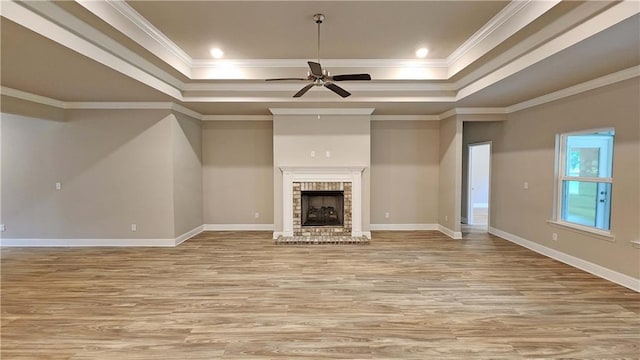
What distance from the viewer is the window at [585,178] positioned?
413cm

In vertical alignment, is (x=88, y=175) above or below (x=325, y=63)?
below

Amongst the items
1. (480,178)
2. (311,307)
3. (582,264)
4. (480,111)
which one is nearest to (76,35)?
(311,307)

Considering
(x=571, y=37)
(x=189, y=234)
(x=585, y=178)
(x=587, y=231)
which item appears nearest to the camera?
(x=571, y=37)

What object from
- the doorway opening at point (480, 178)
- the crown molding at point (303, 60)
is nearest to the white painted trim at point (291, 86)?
the crown molding at point (303, 60)

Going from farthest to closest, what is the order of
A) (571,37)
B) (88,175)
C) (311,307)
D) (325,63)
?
(88,175) → (325,63) → (311,307) → (571,37)

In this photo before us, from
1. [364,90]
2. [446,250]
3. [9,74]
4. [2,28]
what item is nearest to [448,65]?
[364,90]

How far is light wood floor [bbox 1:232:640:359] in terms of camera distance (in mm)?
2496

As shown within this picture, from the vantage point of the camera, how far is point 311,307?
3.16m

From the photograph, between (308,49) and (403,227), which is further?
(403,227)

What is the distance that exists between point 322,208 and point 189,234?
2718 mm

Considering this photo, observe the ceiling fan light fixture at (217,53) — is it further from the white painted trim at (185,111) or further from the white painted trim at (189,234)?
the white painted trim at (189,234)

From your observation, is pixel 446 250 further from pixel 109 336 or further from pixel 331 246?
pixel 109 336

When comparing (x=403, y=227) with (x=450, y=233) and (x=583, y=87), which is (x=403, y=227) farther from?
(x=583, y=87)

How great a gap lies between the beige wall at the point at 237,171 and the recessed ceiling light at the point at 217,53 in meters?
2.43
